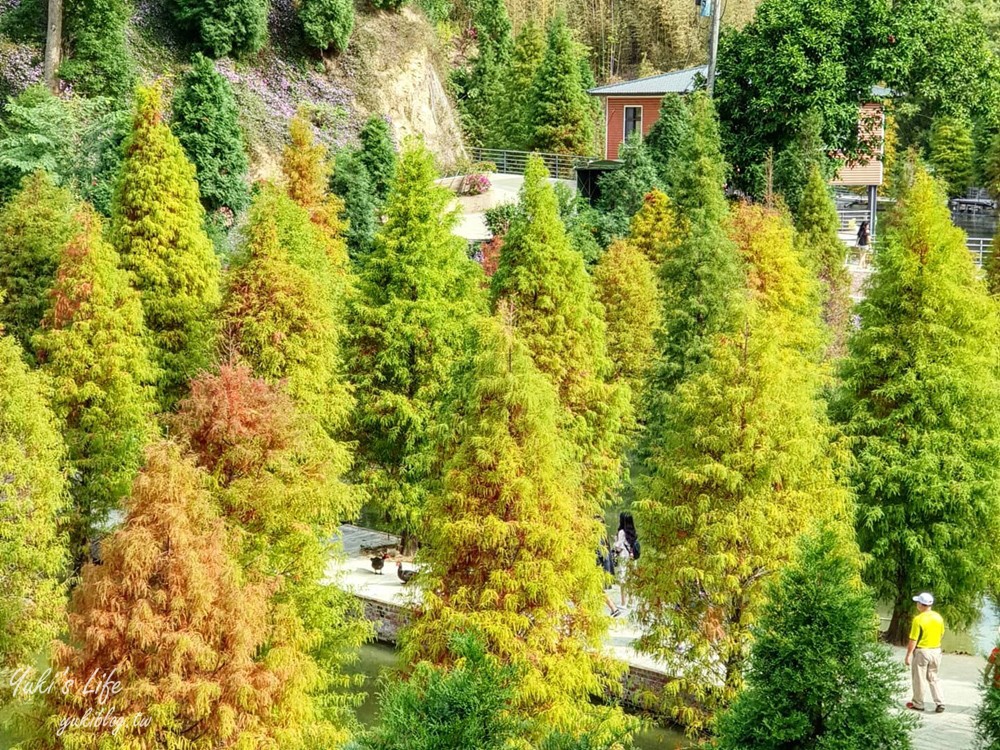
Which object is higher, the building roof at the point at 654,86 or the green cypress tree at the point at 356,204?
the building roof at the point at 654,86

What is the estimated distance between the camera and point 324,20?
167ft

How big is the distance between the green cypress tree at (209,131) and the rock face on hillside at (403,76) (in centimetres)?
1219

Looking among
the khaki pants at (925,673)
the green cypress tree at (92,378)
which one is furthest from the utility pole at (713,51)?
the khaki pants at (925,673)

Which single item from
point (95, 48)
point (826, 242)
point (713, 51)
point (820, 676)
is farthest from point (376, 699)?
point (713, 51)

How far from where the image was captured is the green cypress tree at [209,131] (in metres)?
39.9

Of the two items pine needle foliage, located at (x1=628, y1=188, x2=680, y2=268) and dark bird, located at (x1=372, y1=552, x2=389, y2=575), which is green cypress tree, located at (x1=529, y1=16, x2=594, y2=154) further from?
dark bird, located at (x1=372, y1=552, x2=389, y2=575)

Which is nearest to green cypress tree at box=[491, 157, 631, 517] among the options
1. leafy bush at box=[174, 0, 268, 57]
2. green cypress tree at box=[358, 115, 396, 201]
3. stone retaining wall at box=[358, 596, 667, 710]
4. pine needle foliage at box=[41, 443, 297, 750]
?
stone retaining wall at box=[358, 596, 667, 710]

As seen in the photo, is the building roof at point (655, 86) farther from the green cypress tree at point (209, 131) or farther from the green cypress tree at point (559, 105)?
the green cypress tree at point (209, 131)

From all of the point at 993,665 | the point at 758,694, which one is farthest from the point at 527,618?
the point at 993,665

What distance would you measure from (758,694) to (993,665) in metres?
2.47

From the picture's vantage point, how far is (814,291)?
110 ft

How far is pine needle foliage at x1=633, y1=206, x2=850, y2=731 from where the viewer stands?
19.6 m

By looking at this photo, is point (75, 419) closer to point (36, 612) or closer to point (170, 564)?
point (36, 612)

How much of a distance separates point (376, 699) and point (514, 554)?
23.3 ft
